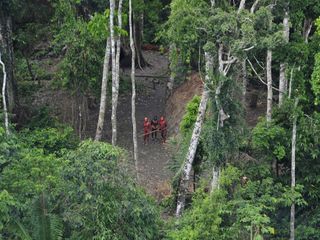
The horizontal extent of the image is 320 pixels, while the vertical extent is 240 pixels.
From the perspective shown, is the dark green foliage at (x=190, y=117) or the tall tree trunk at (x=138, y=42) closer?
the dark green foliage at (x=190, y=117)

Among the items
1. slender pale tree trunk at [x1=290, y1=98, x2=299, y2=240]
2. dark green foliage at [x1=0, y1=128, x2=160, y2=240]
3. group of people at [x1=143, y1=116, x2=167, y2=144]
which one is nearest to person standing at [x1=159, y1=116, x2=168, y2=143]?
group of people at [x1=143, y1=116, x2=167, y2=144]

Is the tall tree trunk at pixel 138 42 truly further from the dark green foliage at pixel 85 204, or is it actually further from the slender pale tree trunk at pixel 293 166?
the dark green foliage at pixel 85 204

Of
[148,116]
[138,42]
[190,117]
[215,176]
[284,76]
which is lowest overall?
[215,176]

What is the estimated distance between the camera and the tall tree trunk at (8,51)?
2619cm

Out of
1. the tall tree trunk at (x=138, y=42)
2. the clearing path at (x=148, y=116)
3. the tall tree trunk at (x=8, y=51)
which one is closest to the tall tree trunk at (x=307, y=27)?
the clearing path at (x=148, y=116)

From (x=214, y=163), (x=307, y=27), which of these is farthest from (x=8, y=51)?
(x=307, y=27)

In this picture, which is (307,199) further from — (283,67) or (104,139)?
(104,139)

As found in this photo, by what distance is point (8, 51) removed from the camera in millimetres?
26469

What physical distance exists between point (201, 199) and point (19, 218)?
509 cm

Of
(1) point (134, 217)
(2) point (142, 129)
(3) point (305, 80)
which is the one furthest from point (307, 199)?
(2) point (142, 129)

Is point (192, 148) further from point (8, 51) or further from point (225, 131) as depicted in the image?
point (8, 51)

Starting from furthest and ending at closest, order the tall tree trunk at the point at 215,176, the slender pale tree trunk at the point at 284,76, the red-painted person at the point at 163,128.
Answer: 1. the red-painted person at the point at 163,128
2. the slender pale tree trunk at the point at 284,76
3. the tall tree trunk at the point at 215,176

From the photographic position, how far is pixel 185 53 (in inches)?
915

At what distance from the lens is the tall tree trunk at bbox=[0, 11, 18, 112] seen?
85.9 ft
